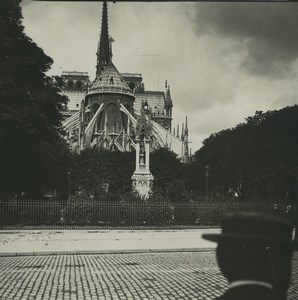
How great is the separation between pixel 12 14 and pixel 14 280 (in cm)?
1775

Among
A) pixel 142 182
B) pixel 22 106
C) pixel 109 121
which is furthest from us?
pixel 109 121

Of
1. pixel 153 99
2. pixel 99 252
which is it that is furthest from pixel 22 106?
pixel 153 99

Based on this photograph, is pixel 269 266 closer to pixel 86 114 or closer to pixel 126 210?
pixel 126 210

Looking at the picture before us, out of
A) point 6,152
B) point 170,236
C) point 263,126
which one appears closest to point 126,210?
point 170,236

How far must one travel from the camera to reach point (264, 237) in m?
3.13

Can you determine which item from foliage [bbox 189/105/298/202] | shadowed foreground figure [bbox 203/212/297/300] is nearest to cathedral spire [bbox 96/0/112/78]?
foliage [bbox 189/105/298/202]

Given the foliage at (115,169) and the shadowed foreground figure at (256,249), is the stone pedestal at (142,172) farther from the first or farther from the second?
the shadowed foreground figure at (256,249)

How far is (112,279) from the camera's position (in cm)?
928

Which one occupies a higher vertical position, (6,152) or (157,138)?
(157,138)

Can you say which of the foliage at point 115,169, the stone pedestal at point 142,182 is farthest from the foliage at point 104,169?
the stone pedestal at point 142,182

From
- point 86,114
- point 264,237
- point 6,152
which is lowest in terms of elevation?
point 264,237

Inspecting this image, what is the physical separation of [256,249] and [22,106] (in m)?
21.4

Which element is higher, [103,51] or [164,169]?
[103,51]

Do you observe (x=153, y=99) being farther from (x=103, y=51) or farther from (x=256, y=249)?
(x=256, y=249)
